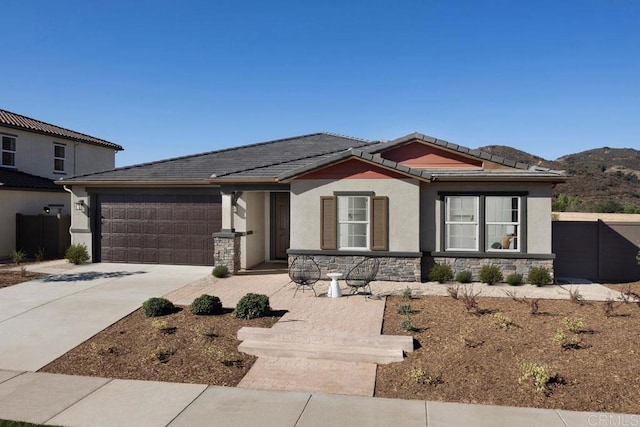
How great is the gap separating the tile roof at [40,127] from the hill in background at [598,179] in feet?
104

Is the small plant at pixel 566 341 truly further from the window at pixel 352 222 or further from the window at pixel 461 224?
the window at pixel 352 222

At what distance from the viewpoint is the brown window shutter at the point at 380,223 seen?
42.4ft

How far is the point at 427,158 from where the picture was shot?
48.2ft

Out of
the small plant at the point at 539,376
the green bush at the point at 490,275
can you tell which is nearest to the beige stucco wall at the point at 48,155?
the green bush at the point at 490,275

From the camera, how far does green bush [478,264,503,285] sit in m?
12.5

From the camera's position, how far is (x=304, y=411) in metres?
5.55

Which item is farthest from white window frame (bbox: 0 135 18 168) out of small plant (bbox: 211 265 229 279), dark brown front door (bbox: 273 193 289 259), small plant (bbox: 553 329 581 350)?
small plant (bbox: 553 329 581 350)

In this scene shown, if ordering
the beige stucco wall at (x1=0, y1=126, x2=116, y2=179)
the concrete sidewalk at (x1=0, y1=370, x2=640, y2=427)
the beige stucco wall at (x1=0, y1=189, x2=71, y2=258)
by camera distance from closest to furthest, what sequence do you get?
the concrete sidewalk at (x1=0, y1=370, x2=640, y2=427)
the beige stucco wall at (x1=0, y1=189, x2=71, y2=258)
the beige stucco wall at (x1=0, y1=126, x2=116, y2=179)

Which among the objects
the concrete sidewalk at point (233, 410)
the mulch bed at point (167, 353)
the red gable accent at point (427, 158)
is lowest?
the concrete sidewalk at point (233, 410)

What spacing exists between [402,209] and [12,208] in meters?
16.6

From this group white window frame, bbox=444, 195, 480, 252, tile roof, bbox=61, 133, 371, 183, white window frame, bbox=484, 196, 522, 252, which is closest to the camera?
white window frame, bbox=484, 196, 522, 252

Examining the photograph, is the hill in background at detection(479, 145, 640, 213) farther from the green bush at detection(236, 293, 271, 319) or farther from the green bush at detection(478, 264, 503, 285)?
the green bush at detection(236, 293, 271, 319)

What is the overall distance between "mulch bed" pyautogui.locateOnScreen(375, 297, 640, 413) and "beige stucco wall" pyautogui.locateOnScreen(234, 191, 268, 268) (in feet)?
23.1

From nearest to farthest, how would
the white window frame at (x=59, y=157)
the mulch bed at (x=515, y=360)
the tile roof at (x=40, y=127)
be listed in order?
the mulch bed at (x=515, y=360), the tile roof at (x=40, y=127), the white window frame at (x=59, y=157)
